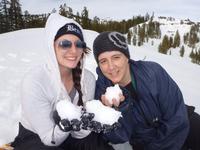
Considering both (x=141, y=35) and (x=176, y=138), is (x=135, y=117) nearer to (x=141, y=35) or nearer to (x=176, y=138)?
(x=176, y=138)

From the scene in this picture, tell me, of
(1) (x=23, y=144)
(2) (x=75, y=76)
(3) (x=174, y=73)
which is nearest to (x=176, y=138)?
(2) (x=75, y=76)

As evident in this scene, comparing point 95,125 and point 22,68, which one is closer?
point 95,125

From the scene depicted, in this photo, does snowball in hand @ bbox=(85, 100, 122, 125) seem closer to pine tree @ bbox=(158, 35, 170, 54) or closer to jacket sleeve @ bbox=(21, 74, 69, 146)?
jacket sleeve @ bbox=(21, 74, 69, 146)

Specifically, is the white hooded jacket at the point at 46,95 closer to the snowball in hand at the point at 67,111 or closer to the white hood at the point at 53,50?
the white hood at the point at 53,50

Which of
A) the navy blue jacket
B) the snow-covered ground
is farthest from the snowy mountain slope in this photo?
the navy blue jacket

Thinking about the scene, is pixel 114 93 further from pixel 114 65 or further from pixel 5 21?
pixel 5 21

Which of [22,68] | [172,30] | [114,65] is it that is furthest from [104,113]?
[172,30]

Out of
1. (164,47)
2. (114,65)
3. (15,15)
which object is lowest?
(164,47)
